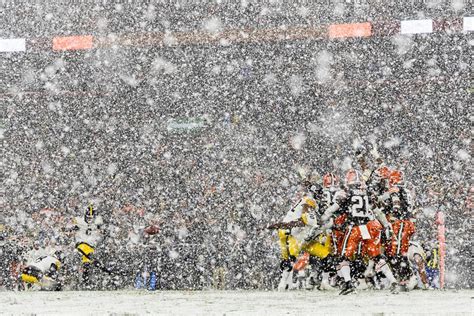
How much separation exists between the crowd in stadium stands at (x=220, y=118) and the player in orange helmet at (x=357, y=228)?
29.0 ft

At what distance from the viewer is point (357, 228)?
9.46 m

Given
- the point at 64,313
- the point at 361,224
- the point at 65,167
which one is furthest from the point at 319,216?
the point at 65,167

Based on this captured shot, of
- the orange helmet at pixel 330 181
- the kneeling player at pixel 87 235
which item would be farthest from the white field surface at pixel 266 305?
the kneeling player at pixel 87 235

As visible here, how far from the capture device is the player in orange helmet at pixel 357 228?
30.7 feet

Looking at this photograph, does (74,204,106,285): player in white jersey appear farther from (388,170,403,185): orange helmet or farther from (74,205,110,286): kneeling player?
(388,170,403,185): orange helmet

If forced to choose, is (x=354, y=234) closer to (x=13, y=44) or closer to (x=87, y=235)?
(x=87, y=235)

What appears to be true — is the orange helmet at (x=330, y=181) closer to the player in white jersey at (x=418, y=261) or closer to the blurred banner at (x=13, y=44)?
the player in white jersey at (x=418, y=261)

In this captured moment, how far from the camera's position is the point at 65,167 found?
843 inches

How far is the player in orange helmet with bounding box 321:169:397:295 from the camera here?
9.35m

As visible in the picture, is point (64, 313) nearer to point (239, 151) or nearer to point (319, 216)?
point (319, 216)

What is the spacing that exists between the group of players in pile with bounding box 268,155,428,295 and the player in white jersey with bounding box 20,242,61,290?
3725 millimetres

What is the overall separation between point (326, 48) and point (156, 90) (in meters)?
4.67

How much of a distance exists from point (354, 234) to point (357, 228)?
8 centimetres

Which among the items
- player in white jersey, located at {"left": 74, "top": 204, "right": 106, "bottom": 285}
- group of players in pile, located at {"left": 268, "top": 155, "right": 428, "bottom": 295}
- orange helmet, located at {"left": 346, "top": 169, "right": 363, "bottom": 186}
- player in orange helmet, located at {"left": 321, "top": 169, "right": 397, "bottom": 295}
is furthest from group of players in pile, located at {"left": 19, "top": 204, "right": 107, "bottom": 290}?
orange helmet, located at {"left": 346, "top": 169, "right": 363, "bottom": 186}
